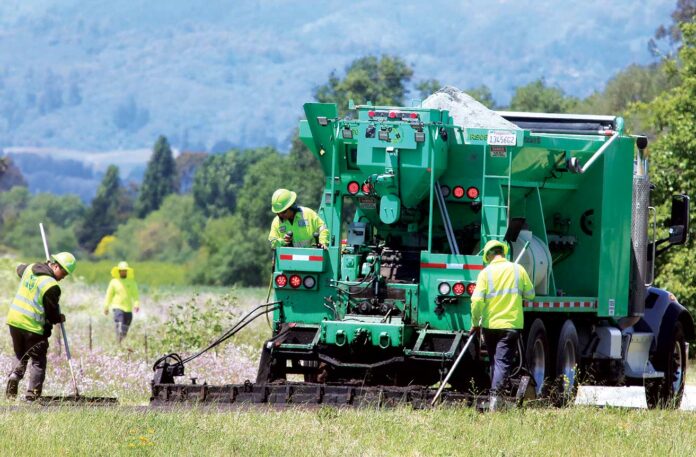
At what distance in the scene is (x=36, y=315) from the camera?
49.7ft

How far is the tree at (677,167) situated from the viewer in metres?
25.4

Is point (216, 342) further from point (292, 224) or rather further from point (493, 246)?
point (493, 246)

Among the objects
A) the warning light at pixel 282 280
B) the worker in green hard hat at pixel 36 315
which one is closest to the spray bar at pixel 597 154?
the warning light at pixel 282 280

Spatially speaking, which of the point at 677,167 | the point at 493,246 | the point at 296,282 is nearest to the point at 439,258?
the point at 493,246

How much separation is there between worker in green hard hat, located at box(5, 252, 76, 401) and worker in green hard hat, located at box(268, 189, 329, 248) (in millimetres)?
2069

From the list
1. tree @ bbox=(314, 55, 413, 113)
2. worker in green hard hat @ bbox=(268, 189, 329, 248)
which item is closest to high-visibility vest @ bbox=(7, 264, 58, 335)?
worker in green hard hat @ bbox=(268, 189, 329, 248)

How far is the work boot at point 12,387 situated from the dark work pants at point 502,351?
4.70 metres

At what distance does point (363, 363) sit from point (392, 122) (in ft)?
7.50

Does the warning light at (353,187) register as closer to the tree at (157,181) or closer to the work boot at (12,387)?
the work boot at (12,387)

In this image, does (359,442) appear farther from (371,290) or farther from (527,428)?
(371,290)

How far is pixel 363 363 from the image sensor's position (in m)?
14.6

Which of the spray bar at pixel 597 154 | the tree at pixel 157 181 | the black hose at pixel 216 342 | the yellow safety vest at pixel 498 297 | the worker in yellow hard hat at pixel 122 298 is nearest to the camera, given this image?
the yellow safety vest at pixel 498 297

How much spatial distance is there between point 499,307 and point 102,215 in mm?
148334

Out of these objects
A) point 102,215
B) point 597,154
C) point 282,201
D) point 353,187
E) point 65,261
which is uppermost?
point 597,154
